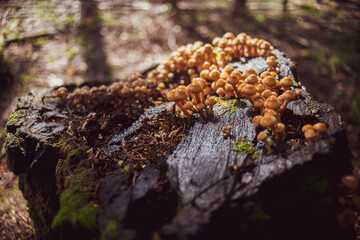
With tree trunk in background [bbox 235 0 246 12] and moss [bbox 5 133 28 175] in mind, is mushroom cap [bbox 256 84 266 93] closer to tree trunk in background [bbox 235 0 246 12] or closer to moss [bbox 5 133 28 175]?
moss [bbox 5 133 28 175]

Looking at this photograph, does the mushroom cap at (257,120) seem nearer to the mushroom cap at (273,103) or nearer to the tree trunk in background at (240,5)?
the mushroom cap at (273,103)

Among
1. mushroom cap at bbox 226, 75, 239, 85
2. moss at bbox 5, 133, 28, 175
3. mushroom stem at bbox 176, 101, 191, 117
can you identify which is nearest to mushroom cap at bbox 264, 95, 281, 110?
mushroom cap at bbox 226, 75, 239, 85

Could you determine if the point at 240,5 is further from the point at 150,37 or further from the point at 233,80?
the point at 233,80

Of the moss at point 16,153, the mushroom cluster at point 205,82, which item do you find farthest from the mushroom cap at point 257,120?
the moss at point 16,153

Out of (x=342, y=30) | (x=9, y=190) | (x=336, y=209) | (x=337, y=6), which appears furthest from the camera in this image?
(x=337, y=6)

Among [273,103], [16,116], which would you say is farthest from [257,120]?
[16,116]

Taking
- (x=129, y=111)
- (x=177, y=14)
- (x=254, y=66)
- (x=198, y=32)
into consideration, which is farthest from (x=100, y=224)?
(x=177, y=14)

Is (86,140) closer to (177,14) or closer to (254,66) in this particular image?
(254,66)
